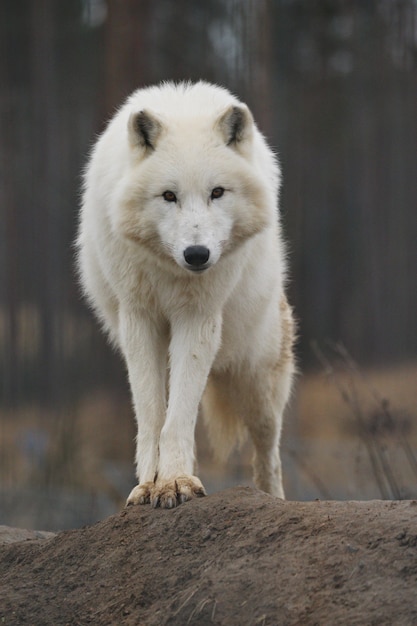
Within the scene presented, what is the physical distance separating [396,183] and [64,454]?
499cm

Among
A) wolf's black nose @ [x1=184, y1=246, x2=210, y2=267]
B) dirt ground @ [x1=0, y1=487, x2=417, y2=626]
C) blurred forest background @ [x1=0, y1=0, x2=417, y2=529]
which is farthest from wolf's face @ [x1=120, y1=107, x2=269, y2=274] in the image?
blurred forest background @ [x1=0, y1=0, x2=417, y2=529]

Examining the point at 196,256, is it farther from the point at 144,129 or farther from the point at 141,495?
the point at 141,495

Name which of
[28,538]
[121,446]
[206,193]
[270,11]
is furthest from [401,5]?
[28,538]

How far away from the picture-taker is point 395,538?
364cm

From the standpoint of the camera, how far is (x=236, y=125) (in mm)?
4867

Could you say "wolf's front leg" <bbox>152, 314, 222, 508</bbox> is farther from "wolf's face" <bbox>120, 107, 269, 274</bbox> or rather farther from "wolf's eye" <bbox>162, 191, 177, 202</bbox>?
"wolf's eye" <bbox>162, 191, 177, 202</bbox>

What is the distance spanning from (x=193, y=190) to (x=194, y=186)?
19 mm

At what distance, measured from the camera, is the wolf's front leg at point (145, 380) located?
4.88 meters

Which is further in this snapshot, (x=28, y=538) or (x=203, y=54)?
(x=203, y=54)

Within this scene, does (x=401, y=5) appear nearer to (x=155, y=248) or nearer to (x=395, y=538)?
(x=155, y=248)

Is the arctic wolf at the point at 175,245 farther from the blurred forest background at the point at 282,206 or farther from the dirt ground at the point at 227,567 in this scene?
the blurred forest background at the point at 282,206

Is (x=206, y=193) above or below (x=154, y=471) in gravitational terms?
above

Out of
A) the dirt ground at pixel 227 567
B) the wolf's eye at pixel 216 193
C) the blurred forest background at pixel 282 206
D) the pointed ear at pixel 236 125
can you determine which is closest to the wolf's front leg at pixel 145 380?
the dirt ground at pixel 227 567

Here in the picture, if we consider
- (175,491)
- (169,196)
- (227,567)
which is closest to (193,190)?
(169,196)
